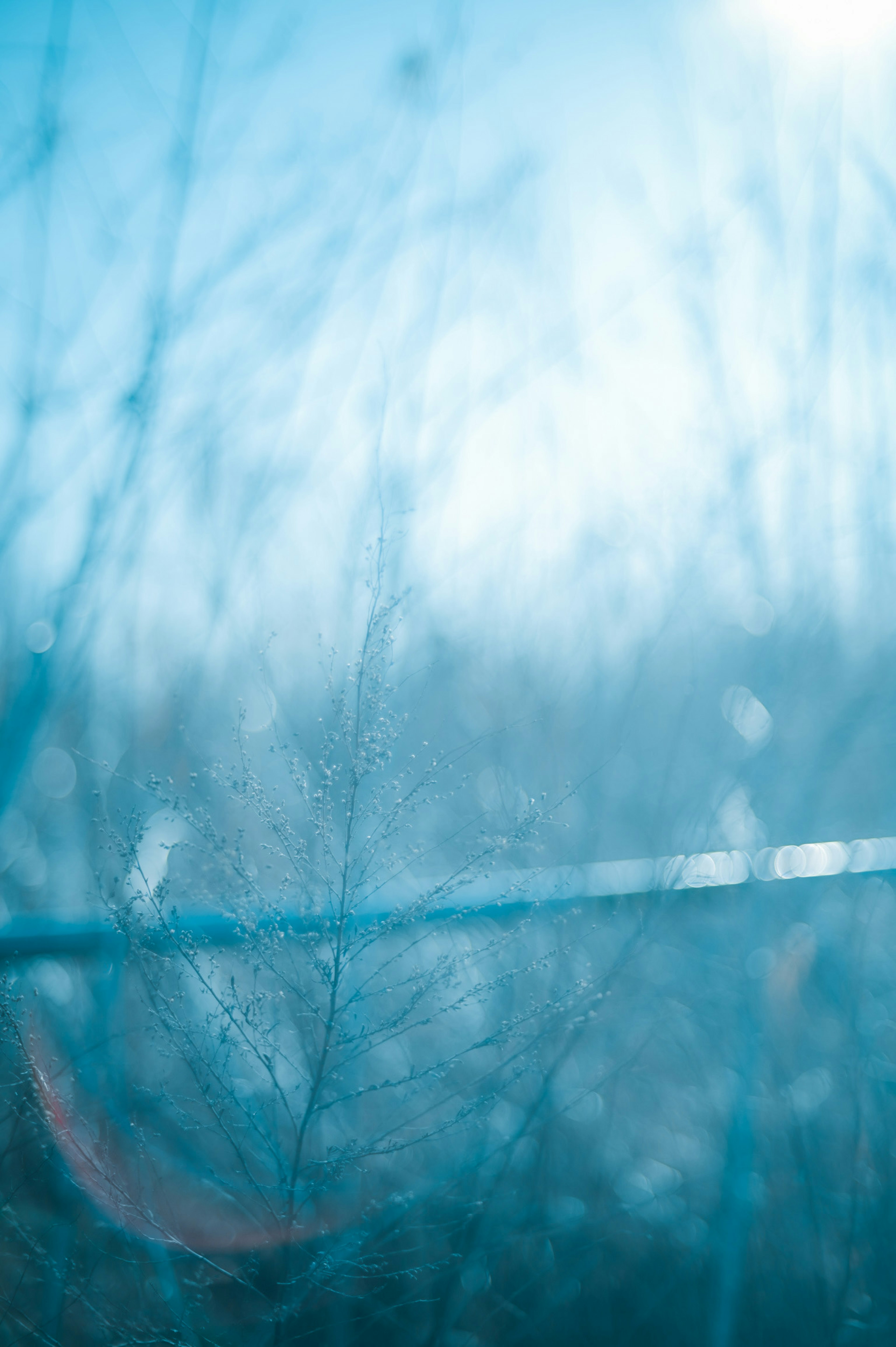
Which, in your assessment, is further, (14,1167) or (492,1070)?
(492,1070)

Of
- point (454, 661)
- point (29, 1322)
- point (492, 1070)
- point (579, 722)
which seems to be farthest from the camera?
point (454, 661)

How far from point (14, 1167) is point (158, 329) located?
7.24 ft

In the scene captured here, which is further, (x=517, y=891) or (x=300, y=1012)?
(x=517, y=891)

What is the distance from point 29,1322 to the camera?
169 centimetres

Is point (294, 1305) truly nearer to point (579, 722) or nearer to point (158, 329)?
point (579, 722)

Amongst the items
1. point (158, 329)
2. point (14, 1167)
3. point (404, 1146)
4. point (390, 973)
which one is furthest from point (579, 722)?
point (14, 1167)

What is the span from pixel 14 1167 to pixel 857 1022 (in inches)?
97.3

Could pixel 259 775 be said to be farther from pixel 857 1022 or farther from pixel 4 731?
pixel 857 1022

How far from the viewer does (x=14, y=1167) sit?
178 centimetres

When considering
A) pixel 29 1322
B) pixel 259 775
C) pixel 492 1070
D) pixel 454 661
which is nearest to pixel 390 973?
pixel 492 1070

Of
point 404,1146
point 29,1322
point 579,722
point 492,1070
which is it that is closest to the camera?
point 404,1146

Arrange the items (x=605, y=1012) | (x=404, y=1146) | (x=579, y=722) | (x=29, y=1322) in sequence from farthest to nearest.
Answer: (x=579, y=722) → (x=605, y=1012) → (x=29, y=1322) → (x=404, y=1146)

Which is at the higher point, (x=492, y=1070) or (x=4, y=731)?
(x=4, y=731)

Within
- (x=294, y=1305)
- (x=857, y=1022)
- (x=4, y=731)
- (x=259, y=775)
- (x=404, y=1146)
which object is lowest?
(x=857, y=1022)
